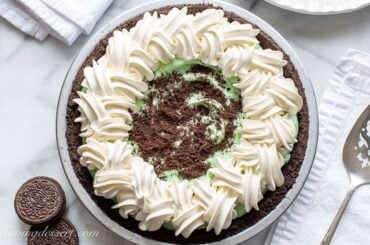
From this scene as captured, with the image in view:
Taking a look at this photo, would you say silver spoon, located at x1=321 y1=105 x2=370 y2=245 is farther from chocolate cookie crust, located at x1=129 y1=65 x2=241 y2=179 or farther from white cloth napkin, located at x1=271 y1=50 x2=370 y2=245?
chocolate cookie crust, located at x1=129 y1=65 x2=241 y2=179

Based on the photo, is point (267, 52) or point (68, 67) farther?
point (68, 67)

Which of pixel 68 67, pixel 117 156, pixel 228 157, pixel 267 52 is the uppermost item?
pixel 267 52

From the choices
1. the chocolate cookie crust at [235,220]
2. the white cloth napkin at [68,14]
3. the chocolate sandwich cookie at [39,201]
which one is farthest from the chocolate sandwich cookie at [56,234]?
the white cloth napkin at [68,14]

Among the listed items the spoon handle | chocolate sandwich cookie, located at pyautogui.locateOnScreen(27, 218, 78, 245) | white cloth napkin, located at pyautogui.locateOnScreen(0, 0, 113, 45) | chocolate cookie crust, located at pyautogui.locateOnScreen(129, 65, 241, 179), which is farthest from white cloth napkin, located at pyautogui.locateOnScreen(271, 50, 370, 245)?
white cloth napkin, located at pyautogui.locateOnScreen(0, 0, 113, 45)

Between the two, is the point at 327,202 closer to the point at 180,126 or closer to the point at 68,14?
the point at 180,126

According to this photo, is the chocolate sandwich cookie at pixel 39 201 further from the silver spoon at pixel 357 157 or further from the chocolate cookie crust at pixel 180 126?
the silver spoon at pixel 357 157

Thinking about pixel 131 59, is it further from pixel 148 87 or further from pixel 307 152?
pixel 307 152

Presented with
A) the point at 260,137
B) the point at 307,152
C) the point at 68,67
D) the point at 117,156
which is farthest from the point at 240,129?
the point at 68,67
